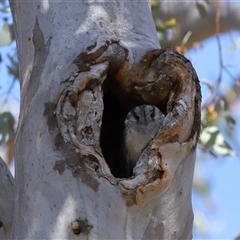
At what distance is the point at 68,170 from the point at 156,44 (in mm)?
545

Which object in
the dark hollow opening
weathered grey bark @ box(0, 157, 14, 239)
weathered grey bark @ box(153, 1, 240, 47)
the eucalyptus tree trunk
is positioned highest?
the eucalyptus tree trunk

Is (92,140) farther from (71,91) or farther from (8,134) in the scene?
(8,134)

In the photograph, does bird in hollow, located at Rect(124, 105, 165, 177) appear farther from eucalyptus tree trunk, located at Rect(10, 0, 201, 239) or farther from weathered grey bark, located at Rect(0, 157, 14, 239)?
weathered grey bark, located at Rect(0, 157, 14, 239)

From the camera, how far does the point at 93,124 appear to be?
1.73 metres

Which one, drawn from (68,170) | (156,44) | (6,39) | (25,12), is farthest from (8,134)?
(68,170)

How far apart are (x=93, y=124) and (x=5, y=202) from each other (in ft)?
1.43

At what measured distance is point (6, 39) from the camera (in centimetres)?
312

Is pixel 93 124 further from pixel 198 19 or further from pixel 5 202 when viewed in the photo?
pixel 198 19

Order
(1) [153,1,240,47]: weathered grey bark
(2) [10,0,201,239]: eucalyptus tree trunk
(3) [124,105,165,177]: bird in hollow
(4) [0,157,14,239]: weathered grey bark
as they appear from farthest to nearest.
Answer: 1. (1) [153,1,240,47]: weathered grey bark
2. (3) [124,105,165,177]: bird in hollow
3. (4) [0,157,14,239]: weathered grey bark
4. (2) [10,0,201,239]: eucalyptus tree trunk

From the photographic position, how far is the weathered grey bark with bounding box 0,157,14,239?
190 centimetres

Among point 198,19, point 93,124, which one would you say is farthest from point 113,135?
point 198,19

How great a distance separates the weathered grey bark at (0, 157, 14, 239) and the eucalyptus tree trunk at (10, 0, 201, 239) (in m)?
0.22

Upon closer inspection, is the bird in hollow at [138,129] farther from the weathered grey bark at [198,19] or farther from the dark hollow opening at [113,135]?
the weathered grey bark at [198,19]

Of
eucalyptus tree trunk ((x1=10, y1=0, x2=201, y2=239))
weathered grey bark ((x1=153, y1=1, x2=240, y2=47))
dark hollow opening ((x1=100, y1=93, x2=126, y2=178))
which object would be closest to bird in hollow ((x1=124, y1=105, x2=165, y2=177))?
dark hollow opening ((x1=100, y1=93, x2=126, y2=178))
